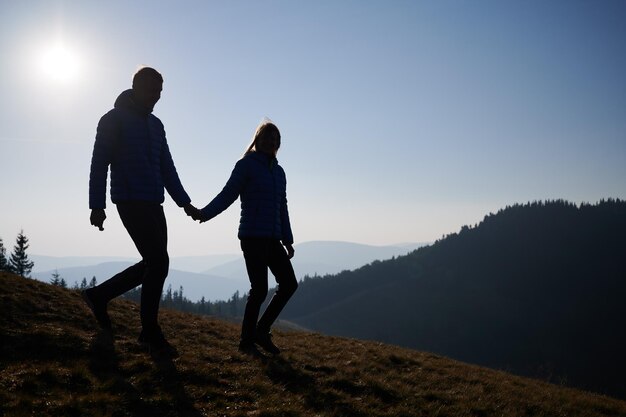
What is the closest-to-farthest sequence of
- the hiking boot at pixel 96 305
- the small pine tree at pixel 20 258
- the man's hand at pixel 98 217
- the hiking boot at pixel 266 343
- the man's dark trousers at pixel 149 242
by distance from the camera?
1. the man's hand at pixel 98 217
2. the man's dark trousers at pixel 149 242
3. the hiking boot at pixel 96 305
4. the hiking boot at pixel 266 343
5. the small pine tree at pixel 20 258

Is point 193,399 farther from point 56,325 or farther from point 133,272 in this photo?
point 56,325

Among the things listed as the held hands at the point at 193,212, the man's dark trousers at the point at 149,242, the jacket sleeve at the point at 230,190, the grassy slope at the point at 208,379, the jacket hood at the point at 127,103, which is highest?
the jacket hood at the point at 127,103

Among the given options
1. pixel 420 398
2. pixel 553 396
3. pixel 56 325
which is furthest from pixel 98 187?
pixel 553 396

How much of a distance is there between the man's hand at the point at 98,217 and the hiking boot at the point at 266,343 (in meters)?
3.82

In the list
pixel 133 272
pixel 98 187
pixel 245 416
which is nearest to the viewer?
pixel 245 416

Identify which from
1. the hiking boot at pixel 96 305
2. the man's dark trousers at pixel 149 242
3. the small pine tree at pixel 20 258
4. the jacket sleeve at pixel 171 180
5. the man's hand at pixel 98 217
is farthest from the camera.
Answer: the small pine tree at pixel 20 258

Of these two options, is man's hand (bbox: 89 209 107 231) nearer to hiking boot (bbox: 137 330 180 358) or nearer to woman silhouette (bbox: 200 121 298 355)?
woman silhouette (bbox: 200 121 298 355)

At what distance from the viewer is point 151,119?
7.83 meters

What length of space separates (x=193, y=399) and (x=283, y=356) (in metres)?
3.05

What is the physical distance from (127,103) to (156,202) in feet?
5.82

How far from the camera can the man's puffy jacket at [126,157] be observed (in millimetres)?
7195

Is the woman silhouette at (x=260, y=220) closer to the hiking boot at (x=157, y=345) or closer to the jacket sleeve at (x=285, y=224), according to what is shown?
the jacket sleeve at (x=285, y=224)

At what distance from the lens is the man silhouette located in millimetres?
7254

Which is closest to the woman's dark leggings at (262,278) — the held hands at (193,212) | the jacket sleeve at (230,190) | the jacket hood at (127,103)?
the jacket sleeve at (230,190)
